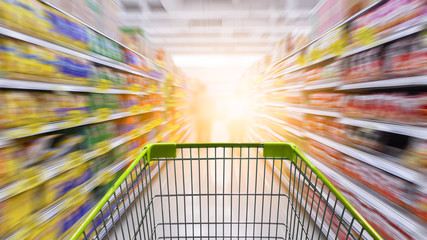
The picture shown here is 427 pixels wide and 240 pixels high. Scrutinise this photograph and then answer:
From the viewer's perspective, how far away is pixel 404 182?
2.81 ft

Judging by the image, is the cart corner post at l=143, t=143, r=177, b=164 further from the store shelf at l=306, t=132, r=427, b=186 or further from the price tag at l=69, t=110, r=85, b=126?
the store shelf at l=306, t=132, r=427, b=186

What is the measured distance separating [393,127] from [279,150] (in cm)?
58

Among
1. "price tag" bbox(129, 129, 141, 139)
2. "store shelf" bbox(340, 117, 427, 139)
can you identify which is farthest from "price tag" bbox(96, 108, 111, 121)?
"store shelf" bbox(340, 117, 427, 139)

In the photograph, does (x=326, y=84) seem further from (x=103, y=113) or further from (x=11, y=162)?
(x=11, y=162)

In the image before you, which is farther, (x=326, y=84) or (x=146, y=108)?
(x=146, y=108)

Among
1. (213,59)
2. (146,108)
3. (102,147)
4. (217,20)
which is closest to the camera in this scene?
(102,147)

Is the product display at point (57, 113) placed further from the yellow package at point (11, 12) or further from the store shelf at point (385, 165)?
the store shelf at point (385, 165)

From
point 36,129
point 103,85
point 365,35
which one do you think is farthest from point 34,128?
point 365,35

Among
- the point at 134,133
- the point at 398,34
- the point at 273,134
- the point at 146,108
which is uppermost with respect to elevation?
the point at 398,34

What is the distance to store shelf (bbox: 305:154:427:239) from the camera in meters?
0.78

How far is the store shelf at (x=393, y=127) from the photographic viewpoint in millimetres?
757

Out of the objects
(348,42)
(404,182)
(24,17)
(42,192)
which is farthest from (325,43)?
(42,192)

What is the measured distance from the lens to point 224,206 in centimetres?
181

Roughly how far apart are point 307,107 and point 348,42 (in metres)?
0.79
